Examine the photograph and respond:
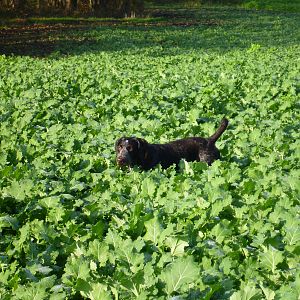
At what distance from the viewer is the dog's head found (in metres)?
6.57

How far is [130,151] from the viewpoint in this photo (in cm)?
657

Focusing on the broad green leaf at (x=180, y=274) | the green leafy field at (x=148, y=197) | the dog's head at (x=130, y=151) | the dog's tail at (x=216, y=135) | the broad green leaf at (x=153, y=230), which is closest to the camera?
the broad green leaf at (x=180, y=274)

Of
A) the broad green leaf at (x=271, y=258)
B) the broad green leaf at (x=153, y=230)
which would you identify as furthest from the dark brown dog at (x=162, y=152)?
the broad green leaf at (x=271, y=258)

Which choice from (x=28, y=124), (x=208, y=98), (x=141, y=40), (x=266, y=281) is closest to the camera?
(x=266, y=281)

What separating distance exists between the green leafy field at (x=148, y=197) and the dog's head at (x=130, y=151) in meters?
0.15

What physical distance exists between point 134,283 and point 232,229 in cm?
137

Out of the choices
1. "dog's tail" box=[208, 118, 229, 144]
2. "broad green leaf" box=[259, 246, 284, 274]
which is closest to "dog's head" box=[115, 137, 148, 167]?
"dog's tail" box=[208, 118, 229, 144]

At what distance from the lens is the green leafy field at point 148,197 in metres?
3.78

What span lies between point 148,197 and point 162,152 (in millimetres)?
1555

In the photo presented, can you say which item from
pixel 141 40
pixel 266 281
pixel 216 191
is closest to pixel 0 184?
pixel 216 191

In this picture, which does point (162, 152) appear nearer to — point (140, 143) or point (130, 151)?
point (140, 143)

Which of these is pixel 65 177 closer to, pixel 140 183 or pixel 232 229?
pixel 140 183

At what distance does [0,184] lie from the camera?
5.99 metres

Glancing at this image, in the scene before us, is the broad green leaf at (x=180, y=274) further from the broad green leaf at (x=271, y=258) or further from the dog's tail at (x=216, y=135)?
the dog's tail at (x=216, y=135)
